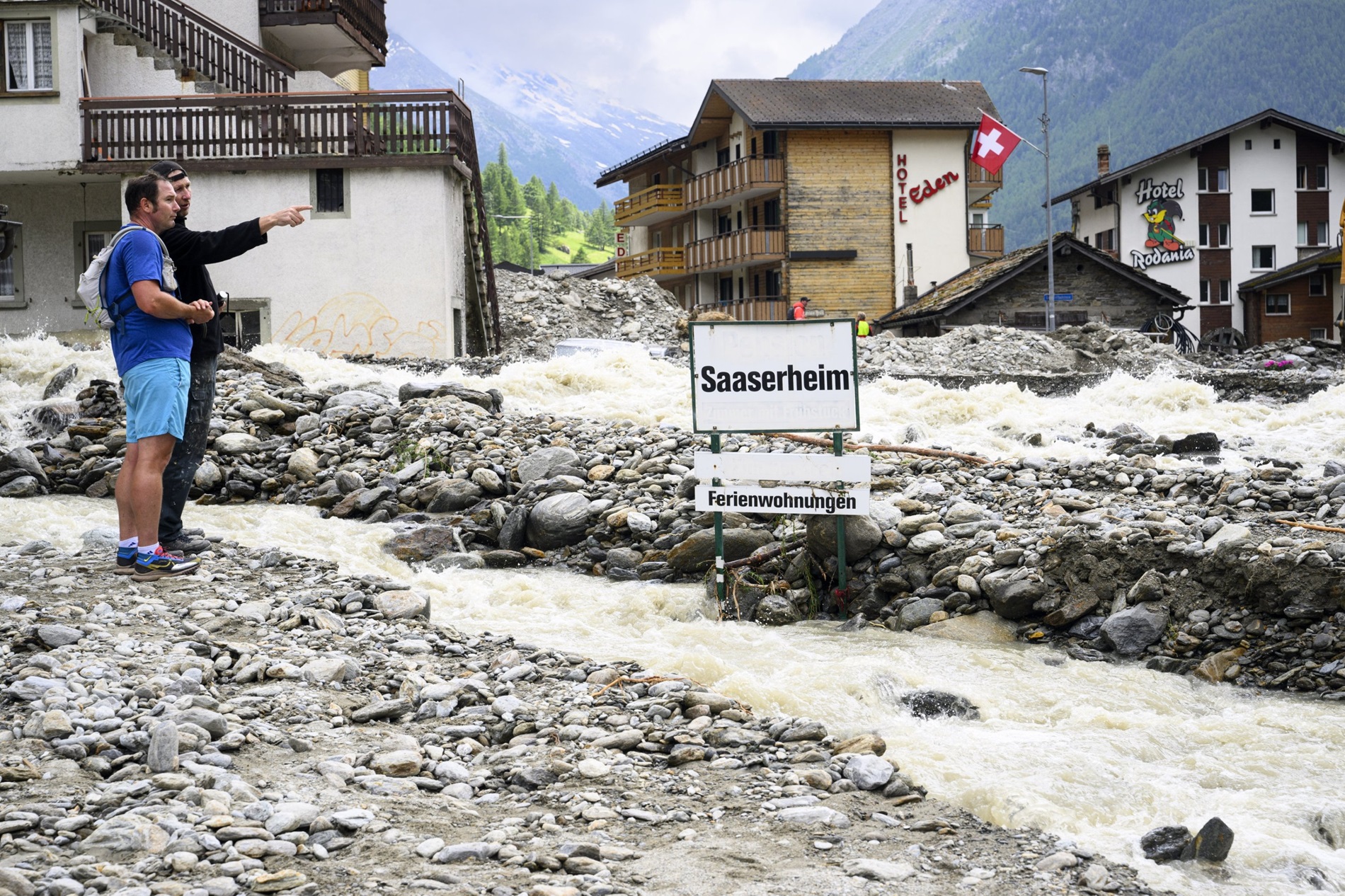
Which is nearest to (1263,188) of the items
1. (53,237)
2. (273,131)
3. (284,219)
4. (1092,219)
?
(1092,219)

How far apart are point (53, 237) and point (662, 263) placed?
30798 mm

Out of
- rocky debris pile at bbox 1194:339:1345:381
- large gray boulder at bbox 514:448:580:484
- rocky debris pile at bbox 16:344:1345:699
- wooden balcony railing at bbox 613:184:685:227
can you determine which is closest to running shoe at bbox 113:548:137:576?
rocky debris pile at bbox 16:344:1345:699

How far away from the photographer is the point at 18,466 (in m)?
12.6

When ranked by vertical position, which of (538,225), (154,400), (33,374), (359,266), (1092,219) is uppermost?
(538,225)

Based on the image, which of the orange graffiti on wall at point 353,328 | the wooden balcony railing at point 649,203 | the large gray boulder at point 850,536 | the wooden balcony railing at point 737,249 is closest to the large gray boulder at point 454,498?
the large gray boulder at point 850,536

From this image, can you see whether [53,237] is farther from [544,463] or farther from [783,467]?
[783,467]

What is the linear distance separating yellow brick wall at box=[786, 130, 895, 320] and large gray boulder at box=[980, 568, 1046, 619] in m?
41.2

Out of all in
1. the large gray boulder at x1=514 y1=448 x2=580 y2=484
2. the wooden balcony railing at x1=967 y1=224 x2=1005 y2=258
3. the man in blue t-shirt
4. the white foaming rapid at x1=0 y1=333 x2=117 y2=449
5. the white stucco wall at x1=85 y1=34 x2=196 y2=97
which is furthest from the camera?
the wooden balcony railing at x1=967 y1=224 x2=1005 y2=258

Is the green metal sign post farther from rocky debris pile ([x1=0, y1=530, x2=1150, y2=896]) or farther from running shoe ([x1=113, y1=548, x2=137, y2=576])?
running shoe ([x1=113, y1=548, x2=137, y2=576])

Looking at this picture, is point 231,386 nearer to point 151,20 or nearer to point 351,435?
point 351,435

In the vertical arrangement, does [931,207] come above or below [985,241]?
above

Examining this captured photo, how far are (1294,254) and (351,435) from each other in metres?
53.0

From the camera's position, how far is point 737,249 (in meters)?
49.7

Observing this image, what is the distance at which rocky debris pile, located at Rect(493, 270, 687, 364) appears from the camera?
3853cm
